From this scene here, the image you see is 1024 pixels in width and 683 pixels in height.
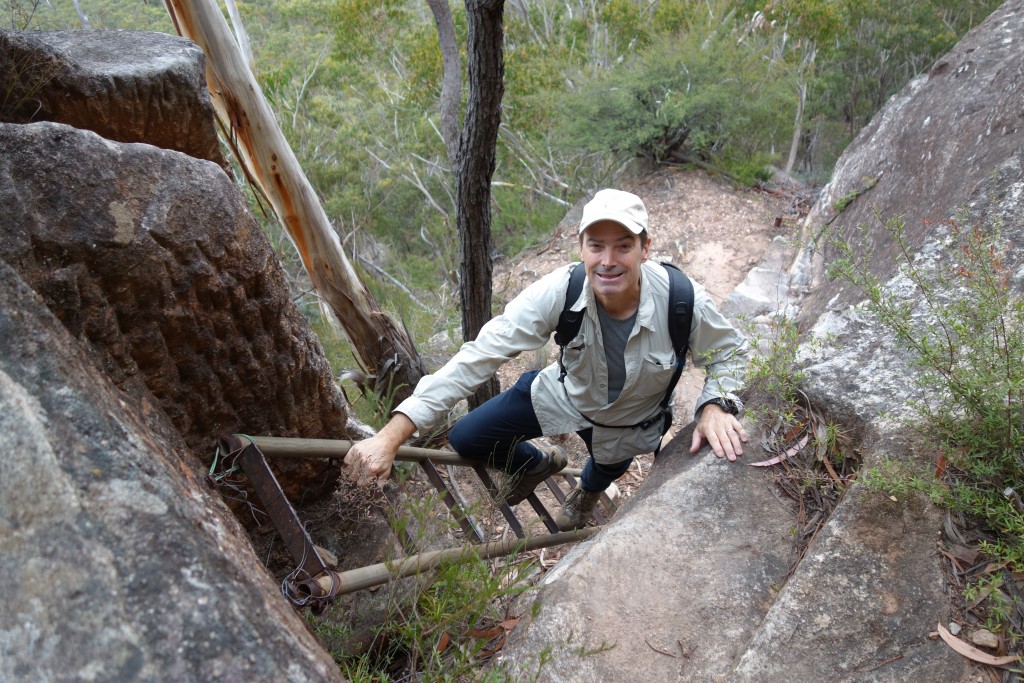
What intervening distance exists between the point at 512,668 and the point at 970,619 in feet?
4.21

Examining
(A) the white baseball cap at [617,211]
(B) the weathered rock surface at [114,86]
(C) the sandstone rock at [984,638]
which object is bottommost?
(C) the sandstone rock at [984,638]

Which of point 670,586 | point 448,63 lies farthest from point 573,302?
point 448,63

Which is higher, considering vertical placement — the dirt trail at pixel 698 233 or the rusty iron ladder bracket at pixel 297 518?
the rusty iron ladder bracket at pixel 297 518

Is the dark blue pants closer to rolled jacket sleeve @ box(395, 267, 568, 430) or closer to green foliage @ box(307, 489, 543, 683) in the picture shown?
rolled jacket sleeve @ box(395, 267, 568, 430)

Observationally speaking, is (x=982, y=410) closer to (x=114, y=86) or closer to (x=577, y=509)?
(x=577, y=509)

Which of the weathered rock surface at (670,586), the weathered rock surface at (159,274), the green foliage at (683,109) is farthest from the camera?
the green foliage at (683,109)

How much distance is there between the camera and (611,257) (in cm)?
279

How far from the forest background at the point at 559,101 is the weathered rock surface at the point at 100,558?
17.9ft

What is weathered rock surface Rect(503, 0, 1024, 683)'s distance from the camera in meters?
2.17

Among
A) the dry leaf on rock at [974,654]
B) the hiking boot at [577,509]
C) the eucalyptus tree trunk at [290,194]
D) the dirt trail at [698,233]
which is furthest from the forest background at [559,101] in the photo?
the dry leaf on rock at [974,654]

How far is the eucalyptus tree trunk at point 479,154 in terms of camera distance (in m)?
3.53

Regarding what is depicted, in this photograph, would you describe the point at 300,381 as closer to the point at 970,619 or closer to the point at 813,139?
the point at 970,619

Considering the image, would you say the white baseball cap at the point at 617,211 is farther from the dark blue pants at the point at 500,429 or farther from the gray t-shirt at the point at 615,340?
the dark blue pants at the point at 500,429

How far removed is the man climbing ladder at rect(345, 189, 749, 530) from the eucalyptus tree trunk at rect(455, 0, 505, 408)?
1.16 metres
